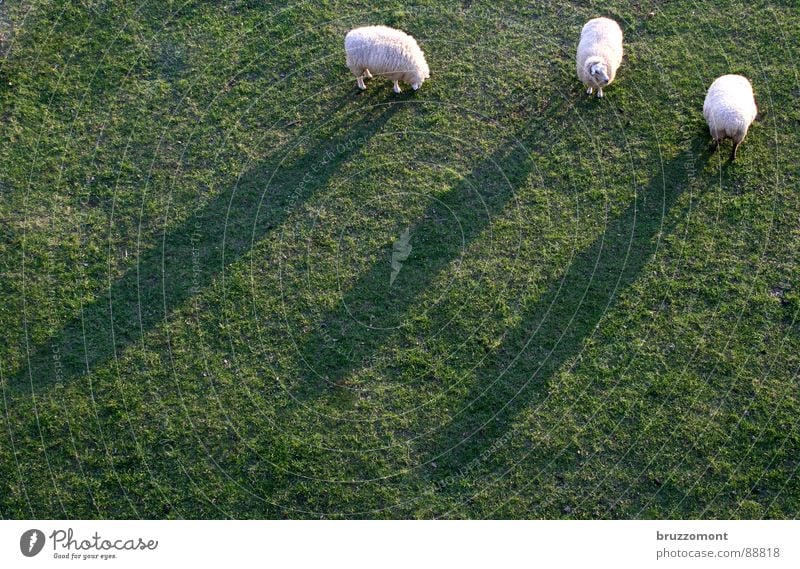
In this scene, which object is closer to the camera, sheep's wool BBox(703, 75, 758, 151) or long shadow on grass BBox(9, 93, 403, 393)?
long shadow on grass BBox(9, 93, 403, 393)

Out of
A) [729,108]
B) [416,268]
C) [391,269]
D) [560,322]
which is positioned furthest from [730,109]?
[391,269]

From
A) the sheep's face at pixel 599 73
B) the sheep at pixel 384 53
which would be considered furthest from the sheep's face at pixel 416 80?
the sheep's face at pixel 599 73

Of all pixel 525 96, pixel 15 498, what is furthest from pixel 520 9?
pixel 15 498

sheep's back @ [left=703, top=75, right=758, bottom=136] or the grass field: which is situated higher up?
sheep's back @ [left=703, top=75, right=758, bottom=136]

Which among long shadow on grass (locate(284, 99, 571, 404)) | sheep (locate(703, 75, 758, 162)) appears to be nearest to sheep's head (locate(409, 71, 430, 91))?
long shadow on grass (locate(284, 99, 571, 404))

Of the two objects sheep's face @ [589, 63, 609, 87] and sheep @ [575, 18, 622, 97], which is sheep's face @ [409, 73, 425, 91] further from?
sheep's face @ [589, 63, 609, 87]

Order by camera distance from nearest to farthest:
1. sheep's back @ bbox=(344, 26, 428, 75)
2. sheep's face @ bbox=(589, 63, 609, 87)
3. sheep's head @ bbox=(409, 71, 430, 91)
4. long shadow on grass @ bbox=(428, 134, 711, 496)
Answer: long shadow on grass @ bbox=(428, 134, 711, 496)
sheep's face @ bbox=(589, 63, 609, 87)
sheep's back @ bbox=(344, 26, 428, 75)
sheep's head @ bbox=(409, 71, 430, 91)

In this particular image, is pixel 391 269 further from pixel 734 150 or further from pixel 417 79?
pixel 734 150

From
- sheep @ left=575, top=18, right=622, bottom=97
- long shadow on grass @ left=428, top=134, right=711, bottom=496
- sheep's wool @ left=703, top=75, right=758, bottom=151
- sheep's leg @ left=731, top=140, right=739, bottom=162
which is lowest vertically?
long shadow on grass @ left=428, top=134, right=711, bottom=496
